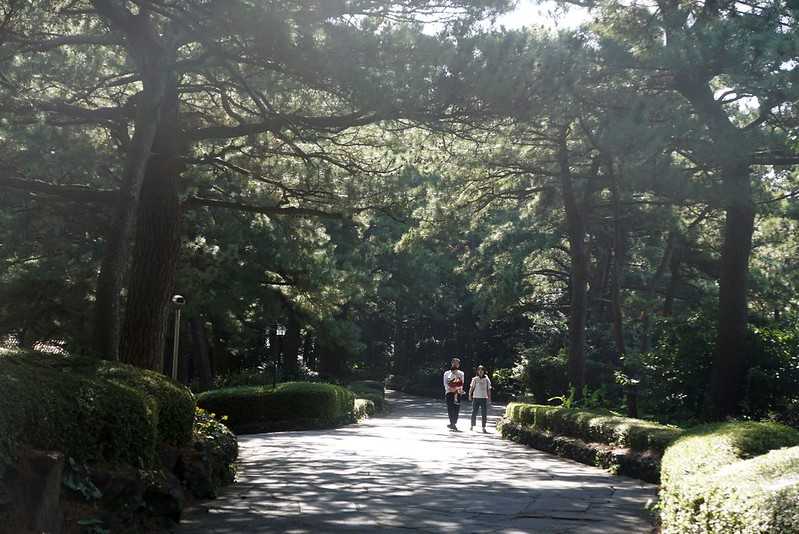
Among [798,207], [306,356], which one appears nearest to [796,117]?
[798,207]

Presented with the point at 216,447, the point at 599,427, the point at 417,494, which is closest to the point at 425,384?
the point at 599,427

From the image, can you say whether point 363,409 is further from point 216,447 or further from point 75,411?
point 75,411

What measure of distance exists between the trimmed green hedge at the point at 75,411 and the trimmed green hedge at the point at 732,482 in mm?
4379

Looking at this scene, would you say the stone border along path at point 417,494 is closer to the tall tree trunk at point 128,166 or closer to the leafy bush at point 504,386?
the tall tree trunk at point 128,166

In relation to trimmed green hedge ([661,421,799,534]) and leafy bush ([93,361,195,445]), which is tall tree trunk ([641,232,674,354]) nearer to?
trimmed green hedge ([661,421,799,534])

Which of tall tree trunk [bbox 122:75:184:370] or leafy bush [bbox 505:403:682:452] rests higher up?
tall tree trunk [bbox 122:75:184:370]

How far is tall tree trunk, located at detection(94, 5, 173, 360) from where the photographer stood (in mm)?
11977

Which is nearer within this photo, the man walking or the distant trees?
the distant trees

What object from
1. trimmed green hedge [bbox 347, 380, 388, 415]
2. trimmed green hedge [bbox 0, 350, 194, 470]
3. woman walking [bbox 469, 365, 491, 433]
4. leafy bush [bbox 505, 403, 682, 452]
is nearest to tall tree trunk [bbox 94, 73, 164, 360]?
trimmed green hedge [bbox 0, 350, 194, 470]

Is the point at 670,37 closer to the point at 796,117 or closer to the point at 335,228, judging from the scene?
the point at 796,117

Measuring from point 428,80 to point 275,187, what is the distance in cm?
637

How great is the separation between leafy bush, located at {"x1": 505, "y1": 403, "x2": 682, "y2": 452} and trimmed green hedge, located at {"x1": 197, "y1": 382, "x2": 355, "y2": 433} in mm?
5499

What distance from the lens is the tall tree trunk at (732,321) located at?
16.1 m

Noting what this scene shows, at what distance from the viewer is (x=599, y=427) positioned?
1517cm
